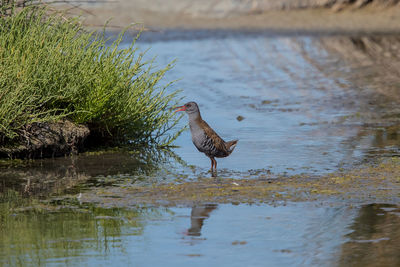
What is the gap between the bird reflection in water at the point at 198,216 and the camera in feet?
21.7

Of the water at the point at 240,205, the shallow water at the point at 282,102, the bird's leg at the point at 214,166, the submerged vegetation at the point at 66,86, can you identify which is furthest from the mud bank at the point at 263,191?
the submerged vegetation at the point at 66,86

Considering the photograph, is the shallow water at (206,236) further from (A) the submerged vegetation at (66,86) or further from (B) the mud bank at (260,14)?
(B) the mud bank at (260,14)

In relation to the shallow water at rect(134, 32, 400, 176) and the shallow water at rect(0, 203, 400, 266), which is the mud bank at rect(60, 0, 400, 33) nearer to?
the shallow water at rect(134, 32, 400, 176)

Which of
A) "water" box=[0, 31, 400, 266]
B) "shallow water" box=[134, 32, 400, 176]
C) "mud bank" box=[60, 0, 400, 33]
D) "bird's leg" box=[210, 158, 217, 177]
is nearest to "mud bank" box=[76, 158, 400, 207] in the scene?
"water" box=[0, 31, 400, 266]

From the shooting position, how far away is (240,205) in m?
7.43

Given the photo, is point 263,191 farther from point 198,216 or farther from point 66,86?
point 66,86

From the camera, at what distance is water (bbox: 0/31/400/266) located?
6.11 meters

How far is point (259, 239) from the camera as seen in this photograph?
21.1 ft

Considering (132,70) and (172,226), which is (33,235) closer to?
(172,226)

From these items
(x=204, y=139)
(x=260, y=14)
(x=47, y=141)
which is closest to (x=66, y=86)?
(x=47, y=141)

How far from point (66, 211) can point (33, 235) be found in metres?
0.74

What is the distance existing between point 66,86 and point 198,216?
10.2 feet

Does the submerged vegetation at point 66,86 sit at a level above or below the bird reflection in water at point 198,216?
above

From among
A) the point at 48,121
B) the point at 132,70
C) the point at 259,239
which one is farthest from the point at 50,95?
the point at 259,239
